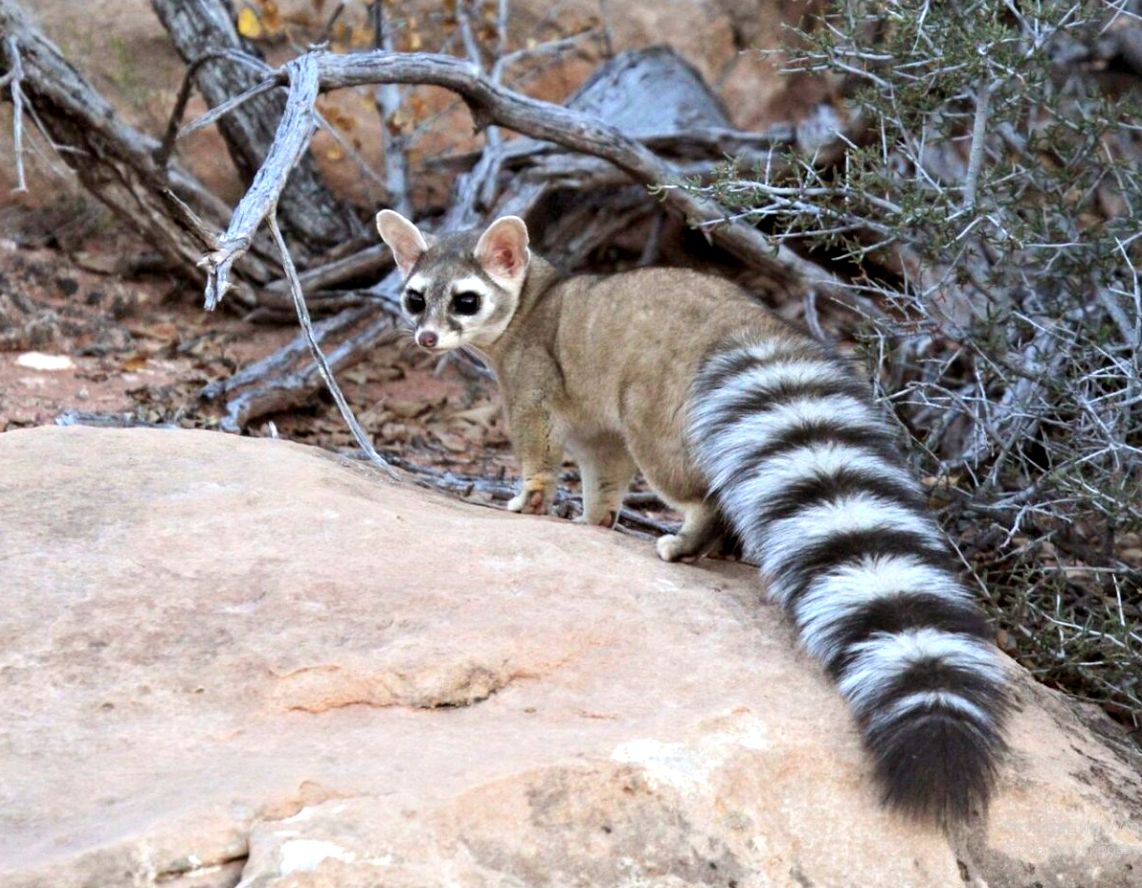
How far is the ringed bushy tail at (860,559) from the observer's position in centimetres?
298

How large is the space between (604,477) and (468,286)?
2.95 ft

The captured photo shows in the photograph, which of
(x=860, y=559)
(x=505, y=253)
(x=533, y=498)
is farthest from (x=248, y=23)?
(x=860, y=559)

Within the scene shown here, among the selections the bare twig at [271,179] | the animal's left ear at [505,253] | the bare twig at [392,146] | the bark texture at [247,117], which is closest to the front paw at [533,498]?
the animal's left ear at [505,253]

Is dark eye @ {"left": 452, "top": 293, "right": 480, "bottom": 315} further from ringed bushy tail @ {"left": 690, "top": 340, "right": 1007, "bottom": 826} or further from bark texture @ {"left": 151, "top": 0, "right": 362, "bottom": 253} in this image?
bark texture @ {"left": 151, "top": 0, "right": 362, "bottom": 253}

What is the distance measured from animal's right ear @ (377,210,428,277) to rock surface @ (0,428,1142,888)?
76.8 inches

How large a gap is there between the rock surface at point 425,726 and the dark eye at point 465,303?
1.49m

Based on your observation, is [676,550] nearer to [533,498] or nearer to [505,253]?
[533,498]

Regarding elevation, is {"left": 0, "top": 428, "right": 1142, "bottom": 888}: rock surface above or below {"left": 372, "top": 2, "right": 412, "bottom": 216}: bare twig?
above

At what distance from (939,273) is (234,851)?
492 cm

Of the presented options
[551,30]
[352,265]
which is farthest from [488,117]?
[551,30]

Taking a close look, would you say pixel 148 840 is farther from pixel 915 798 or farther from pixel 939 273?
pixel 939 273

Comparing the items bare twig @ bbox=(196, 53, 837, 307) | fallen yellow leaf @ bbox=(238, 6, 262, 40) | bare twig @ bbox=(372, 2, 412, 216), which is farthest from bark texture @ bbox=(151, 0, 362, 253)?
bare twig @ bbox=(196, 53, 837, 307)

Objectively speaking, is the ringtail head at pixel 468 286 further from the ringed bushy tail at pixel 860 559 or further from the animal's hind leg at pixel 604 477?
the ringed bushy tail at pixel 860 559

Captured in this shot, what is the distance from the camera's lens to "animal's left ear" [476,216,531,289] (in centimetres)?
551
